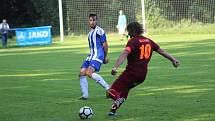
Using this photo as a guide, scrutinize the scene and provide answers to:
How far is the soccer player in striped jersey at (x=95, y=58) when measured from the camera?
1264cm

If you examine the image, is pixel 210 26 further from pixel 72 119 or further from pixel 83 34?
pixel 72 119

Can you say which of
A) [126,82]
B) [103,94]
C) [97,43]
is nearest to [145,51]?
[126,82]

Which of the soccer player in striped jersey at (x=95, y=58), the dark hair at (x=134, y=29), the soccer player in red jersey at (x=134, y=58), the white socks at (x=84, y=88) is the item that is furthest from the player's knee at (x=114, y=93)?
the white socks at (x=84, y=88)

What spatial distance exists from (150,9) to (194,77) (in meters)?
29.3

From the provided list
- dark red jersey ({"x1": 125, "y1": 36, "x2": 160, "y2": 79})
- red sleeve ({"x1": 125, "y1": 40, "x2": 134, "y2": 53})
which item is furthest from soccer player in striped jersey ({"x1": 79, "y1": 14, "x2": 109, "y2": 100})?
red sleeve ({"x1": 125, "y1": 40, "x2": 134, "y2": 53})

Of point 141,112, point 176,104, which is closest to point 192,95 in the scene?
point 176,104

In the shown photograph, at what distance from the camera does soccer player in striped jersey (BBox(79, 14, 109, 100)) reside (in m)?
12.6

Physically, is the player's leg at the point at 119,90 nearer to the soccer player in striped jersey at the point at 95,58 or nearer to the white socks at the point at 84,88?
the soccer player in striped jersey at the point at 95,58

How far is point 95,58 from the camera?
12.7m

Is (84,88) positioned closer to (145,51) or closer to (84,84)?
(84,84)

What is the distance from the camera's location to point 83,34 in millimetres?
44062

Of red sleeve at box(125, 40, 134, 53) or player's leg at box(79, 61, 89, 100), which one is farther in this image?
player's leg at box(79, 61, 89, 100)

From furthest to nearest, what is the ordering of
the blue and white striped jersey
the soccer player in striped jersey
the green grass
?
1. the blue and white striped jersey
2. the soccer player in striped jersey
3. the green grass

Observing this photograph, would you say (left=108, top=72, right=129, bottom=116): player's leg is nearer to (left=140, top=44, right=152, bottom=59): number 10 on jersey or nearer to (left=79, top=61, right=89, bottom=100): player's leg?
(left=140, top=44, right=152, bottom=59): number 10 on jersey
